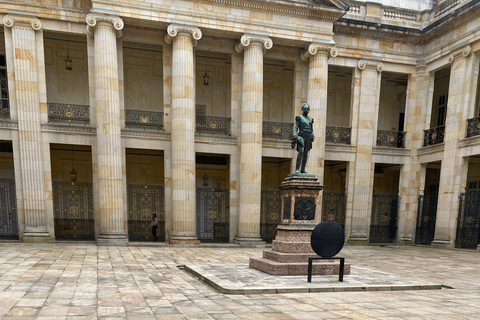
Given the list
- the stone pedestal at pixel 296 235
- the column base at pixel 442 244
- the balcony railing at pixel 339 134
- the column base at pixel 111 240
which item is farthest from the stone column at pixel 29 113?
the column base at pixel 442 244

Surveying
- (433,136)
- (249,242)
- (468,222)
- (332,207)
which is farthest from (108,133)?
(468,222)

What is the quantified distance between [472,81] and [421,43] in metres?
3.55

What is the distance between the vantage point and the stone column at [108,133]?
486 inches

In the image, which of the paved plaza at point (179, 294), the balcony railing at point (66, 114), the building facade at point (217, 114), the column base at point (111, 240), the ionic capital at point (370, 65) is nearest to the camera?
the paved plaza at point (179, 294)

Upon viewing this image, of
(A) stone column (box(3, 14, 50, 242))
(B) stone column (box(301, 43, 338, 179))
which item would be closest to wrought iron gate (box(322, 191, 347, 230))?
(B) stone column (box(301, 43, 338, 179))

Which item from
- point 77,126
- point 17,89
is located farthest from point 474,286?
point 17,89

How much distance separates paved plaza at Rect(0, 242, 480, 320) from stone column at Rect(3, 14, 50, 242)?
2.63m

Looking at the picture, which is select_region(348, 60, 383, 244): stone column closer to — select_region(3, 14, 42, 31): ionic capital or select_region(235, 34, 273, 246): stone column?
select_region(235, 34, 273, 246): stone column

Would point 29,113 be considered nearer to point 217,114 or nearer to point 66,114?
point 66,114

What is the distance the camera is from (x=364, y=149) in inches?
617

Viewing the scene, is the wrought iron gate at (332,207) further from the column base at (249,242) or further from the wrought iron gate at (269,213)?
the column base at (249,242)

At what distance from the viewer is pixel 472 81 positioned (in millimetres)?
13875

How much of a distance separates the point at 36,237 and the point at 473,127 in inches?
734

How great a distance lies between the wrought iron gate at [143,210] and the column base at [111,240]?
334 cm
